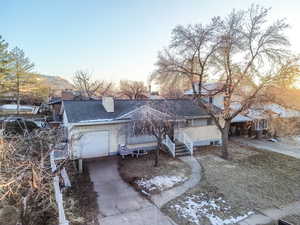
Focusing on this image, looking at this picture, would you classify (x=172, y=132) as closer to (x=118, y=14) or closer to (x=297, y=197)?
(x=297, y=197)

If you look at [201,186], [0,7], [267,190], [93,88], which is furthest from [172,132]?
[93,88]

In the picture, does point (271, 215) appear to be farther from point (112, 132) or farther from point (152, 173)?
point (112, 132)

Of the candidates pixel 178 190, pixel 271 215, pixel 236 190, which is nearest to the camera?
pixel 271 215

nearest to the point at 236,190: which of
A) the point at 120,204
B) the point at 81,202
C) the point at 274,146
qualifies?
the point at 120,204

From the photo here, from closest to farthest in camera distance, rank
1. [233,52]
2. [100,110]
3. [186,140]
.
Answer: [233,52] → [100,110] → [186,140]

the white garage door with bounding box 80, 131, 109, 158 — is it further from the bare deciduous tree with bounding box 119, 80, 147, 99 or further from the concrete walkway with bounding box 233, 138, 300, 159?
the bare deciduous tree with bounding box 119, 80, 147, 99

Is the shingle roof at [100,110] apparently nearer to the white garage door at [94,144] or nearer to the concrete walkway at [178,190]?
the white garage door at [94,144]

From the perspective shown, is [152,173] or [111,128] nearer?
[152,173]
